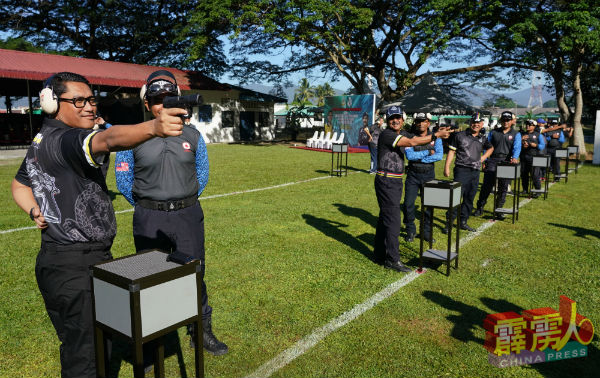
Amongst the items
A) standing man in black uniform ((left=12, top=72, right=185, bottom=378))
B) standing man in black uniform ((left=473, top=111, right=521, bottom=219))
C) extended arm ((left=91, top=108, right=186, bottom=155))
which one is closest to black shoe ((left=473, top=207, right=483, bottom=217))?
standing man in black uniform ((left=473, top=111, right=521, bottom=219))

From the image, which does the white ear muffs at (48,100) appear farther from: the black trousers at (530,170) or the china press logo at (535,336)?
the black trousers at (530,170)

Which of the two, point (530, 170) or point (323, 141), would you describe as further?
point (323, 141)

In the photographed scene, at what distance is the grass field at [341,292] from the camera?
348 centimetres

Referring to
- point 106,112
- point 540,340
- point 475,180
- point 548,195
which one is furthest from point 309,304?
point 106,112

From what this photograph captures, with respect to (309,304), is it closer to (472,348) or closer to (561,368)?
(472,348)

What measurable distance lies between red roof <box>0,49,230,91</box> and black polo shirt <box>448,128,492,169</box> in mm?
22033

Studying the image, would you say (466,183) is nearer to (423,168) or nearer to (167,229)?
(423,168)

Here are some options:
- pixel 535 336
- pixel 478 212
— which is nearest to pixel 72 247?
pixel 535 336

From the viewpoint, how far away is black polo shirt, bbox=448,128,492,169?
7594 mm

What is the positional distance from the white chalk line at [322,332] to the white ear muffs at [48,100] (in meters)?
2.34

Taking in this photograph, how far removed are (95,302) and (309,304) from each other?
8.60 feet

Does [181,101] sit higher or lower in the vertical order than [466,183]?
higher

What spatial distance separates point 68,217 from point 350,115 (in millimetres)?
25668

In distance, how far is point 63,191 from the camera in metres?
2.41
